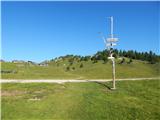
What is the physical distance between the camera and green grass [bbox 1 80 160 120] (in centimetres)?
2303

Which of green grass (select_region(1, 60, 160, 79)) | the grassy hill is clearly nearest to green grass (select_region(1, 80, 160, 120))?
green grass (select_region(1, 60, 160, 79))

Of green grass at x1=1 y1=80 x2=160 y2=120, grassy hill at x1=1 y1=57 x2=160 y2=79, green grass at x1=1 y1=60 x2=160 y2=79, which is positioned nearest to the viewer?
green grass at x1=1 y1=80 x2=160 y2=120

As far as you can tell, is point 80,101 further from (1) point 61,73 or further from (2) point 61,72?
(2) point 61,72

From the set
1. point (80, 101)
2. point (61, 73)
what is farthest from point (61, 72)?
point (80, 101)

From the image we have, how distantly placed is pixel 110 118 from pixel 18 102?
9.12m

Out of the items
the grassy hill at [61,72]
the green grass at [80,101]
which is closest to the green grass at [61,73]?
the grassy hill at [61,72]

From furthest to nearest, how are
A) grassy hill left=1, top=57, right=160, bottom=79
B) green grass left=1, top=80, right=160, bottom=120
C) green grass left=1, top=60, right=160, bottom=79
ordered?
grassy hill left=1, top=57, right=160, bottom=79
green grass left=1, top=60, right=160, bottom=79
green grass left=1, top=80, right=160, bottom=120

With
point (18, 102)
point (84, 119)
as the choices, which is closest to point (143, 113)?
point (84, 119)

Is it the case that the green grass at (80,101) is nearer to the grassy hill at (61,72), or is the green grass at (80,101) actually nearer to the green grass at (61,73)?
the green grass at (61,73)

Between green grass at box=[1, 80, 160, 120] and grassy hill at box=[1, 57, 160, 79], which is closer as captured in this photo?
green grass at box=[1, 80, 160, 120]

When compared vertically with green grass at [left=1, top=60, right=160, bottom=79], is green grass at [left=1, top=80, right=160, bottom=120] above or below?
below

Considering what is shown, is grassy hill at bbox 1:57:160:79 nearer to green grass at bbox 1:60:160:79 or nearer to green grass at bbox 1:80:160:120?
green grass at bbox 1:60:160:79

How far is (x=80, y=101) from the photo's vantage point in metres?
27.9

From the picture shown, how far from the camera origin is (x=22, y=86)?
116ft
